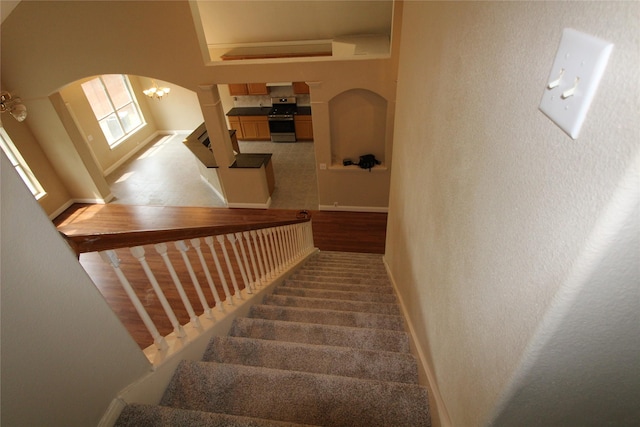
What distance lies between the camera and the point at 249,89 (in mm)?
9047

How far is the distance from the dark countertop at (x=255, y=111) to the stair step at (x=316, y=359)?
7881 millimetres

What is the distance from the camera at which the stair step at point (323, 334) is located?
208cm

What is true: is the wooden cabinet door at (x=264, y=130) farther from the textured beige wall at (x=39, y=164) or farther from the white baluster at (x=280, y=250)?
the white baluster at (x=280, y=250)

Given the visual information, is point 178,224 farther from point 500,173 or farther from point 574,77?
point 574,77

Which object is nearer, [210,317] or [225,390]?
[225,390]

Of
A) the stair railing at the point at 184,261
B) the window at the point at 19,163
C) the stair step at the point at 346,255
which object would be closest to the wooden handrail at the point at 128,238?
the stair railing at the point at 184,261

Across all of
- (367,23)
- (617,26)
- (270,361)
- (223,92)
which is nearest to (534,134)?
(617,26)

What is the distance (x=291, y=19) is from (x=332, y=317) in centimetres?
667

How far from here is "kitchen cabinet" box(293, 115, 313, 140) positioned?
9.08 meters

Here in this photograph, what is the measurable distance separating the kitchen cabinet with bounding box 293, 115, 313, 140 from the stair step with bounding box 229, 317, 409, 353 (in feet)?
24.6

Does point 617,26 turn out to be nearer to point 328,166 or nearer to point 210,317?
point 210,317

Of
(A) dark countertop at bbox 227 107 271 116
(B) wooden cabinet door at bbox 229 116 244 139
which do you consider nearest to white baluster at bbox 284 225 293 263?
(A) dark countertop at bbox 227 107 271 116

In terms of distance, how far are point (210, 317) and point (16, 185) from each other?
1.34 metres

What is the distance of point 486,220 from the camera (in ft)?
3.28
